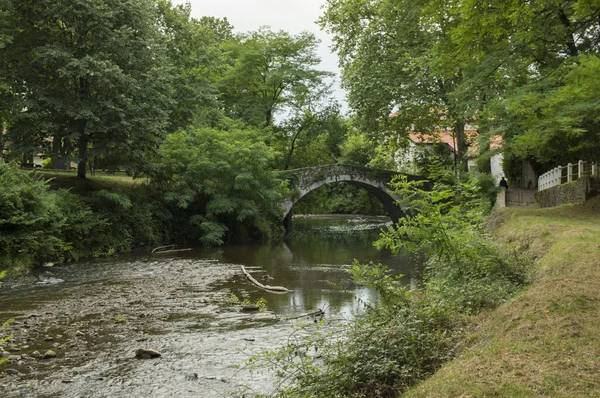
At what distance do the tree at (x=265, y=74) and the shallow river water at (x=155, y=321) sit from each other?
57.1 feet

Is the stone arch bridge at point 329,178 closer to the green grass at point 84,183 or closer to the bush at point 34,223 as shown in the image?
the green grass at point 84,183

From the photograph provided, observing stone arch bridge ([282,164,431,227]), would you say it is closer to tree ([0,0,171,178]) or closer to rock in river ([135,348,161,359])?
tree ([0,0,171,178])

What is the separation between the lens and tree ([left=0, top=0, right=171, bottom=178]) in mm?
18031

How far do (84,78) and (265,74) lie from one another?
16.0 metres

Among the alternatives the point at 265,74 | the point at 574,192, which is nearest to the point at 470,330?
the point at 574,192

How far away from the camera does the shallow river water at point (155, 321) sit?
20.7 feet

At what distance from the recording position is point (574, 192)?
52.2ft

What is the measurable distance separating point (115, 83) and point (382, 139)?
15108 millimetres

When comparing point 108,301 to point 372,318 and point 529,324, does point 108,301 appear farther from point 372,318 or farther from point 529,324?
point 529,324

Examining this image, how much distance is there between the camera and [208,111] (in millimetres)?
26859

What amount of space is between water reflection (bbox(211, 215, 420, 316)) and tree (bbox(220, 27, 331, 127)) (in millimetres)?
8747

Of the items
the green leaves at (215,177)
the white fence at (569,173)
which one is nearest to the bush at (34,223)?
the green leaves at (215,177)

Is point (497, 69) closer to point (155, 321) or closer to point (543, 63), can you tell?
point (543, 63)

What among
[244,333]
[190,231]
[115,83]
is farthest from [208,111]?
[244,333]
